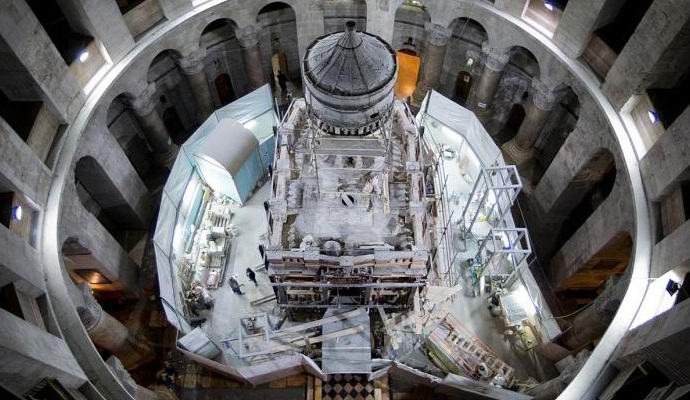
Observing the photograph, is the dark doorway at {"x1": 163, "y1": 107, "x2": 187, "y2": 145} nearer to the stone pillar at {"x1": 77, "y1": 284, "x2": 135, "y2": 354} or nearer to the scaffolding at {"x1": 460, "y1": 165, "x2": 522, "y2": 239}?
the stone pillar at {"x1": 77, "y1": 284, "x2": 135, "y2": 354}

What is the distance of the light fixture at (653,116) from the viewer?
64.6ft

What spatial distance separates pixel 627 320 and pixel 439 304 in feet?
27.6

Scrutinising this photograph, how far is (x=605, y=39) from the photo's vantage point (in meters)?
22.4

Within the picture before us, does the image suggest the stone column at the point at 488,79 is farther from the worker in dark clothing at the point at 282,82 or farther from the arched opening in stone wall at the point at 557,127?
the worker in dark clothing at the point at 282,82

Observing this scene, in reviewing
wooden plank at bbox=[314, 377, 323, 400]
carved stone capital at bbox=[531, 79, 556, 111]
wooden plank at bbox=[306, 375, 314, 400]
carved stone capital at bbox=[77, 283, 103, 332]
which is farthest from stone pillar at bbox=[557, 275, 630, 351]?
carved stone capital at bbox=[77, 283, 103, 332]

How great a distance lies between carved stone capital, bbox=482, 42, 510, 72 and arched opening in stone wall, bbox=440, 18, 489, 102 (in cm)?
146

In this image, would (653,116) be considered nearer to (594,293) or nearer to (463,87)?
(594,293)

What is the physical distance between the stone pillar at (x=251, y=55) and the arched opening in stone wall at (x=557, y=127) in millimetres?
17834

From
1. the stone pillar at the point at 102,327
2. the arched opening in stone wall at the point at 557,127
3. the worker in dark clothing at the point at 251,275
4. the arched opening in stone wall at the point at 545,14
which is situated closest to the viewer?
the stone pillar at the point at 102,327

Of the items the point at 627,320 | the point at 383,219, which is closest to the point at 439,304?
the point at 383,219

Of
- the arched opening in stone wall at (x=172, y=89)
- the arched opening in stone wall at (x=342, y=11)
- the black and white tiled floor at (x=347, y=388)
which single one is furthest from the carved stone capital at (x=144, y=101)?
the black and white tiled floor at (x=347, y=388)

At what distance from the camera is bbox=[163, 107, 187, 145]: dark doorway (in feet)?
105

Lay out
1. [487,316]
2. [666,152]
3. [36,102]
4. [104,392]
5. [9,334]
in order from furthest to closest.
Answer: [487,316] < [36,102] < [666,152] < [104,392] < [9,334]

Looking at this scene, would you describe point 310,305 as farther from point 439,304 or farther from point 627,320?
point 627,320
